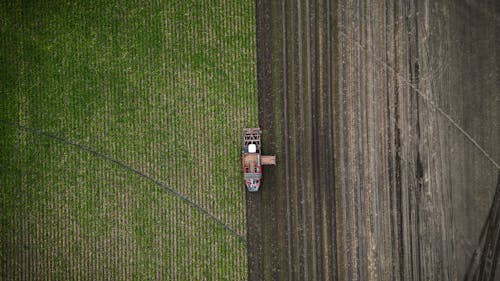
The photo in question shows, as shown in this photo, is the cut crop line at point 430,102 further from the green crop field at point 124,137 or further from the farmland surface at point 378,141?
the green crop field at point 124,137

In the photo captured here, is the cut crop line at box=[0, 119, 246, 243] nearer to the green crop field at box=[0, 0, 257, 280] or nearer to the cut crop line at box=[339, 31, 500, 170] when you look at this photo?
the green crop field at box=[0, 0, 257, 280]

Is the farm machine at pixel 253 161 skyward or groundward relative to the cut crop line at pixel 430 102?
groundward

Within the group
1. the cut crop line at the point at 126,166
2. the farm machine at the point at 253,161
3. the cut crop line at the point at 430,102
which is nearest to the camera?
the farm machine at the point at 253,161

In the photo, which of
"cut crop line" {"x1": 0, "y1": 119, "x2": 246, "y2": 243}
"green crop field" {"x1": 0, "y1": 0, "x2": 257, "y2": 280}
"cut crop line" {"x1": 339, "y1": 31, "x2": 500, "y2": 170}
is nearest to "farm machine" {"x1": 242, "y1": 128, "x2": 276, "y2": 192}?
"green crop field" {"x1": 0, "y1": 0, "x2": 257, "y2": 280}

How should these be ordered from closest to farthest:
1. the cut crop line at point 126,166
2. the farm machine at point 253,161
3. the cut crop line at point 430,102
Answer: the farm machine at point 253,161 → the cut crop line at point 430,102 → the cut crop line at point 126,166

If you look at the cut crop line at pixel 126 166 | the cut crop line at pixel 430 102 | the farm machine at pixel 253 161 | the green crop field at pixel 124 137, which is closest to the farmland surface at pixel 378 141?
the cut crop line at pixel 430 102

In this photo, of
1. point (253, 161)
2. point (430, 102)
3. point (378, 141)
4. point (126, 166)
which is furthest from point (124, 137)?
point (430, 102)

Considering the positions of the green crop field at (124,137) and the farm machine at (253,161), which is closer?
the farm machine at (253,161)

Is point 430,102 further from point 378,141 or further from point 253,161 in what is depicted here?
point 253,161
